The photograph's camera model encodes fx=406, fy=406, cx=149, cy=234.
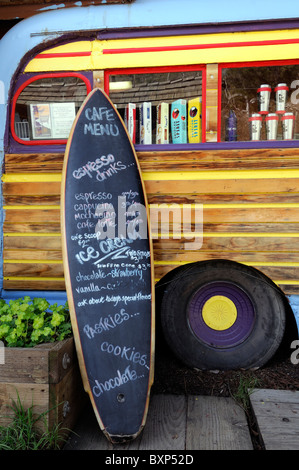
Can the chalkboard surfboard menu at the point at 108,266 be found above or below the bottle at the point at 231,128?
below

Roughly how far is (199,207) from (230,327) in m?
0.99

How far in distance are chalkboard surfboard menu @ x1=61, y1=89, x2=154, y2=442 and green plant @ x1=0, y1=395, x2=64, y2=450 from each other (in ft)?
1.09

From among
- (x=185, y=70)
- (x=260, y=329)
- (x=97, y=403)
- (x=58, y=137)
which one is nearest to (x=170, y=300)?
(x=260, y=329)

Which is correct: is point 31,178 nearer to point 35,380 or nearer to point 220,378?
point 35,380

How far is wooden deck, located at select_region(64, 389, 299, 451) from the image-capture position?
2.38m

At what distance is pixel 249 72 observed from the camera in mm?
2996

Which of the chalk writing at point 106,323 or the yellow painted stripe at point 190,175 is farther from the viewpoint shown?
the yellow painted stripe at point 190,175

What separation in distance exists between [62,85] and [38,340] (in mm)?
1901

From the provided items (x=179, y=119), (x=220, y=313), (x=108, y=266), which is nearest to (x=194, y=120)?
(x=179, y=119)

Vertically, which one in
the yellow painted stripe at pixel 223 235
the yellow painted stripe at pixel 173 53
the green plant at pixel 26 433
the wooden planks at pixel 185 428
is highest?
the yellow painted stripe at pixel 173 53

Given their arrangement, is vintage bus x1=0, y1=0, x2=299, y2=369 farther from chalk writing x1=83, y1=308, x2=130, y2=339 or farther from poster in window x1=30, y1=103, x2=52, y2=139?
chalk writing x1=83, y1=308, x2=130, y2=339

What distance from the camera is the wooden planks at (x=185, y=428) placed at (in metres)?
2.39

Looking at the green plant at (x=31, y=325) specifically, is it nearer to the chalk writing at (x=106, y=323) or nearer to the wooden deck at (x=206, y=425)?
the chalk writing at (x=106, y=323)

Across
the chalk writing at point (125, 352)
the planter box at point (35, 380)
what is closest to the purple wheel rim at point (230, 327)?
the chalk writing at point (125, 352)
